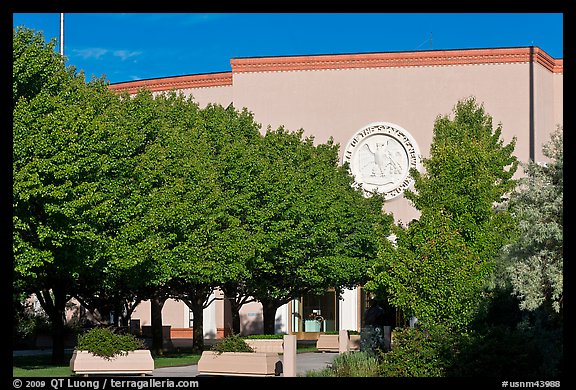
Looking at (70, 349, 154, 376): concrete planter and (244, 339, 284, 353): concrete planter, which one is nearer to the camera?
(70, 349, 154, 376): concrete planter

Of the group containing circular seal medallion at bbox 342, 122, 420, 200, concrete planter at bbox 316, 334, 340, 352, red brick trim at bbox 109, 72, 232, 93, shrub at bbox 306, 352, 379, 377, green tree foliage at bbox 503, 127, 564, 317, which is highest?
red brick trim at bbox 109, 72, 232, 93

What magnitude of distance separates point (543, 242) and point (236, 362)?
9.73 m

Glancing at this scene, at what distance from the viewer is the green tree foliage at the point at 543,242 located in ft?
70.3

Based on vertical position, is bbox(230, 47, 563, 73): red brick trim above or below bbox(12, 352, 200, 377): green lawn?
above

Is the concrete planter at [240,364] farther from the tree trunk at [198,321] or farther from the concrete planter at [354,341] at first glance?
the concrete planter at [354,341]

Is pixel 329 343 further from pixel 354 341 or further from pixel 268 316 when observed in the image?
pixel 268 316

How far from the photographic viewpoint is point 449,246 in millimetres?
Answer: 27812

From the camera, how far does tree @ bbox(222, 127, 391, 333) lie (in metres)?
41.8

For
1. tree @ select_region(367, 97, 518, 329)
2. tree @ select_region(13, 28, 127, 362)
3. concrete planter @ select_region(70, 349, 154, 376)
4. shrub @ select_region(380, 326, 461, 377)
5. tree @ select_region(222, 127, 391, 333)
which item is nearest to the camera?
shrub @ select_region(380, 326, 461, 377)

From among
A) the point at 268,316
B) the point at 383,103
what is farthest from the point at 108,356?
the point at 383,103

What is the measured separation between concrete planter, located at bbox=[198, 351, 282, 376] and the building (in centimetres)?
3048

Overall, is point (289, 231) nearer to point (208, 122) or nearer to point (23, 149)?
point (208, 122)

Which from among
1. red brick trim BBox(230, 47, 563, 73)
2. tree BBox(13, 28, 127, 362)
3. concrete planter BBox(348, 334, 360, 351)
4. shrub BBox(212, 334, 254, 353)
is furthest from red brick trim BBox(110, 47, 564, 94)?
shrub BBox(212, 334, 254, 353)

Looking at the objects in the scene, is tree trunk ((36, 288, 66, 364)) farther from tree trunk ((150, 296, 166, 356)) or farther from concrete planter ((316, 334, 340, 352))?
concrete planter ((316, 334, 340, 352))
